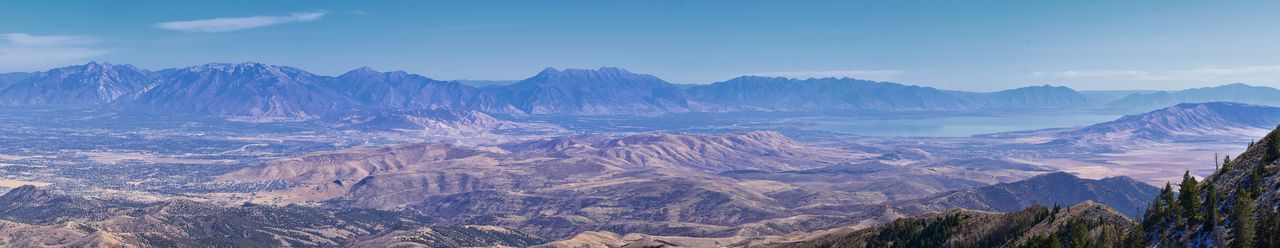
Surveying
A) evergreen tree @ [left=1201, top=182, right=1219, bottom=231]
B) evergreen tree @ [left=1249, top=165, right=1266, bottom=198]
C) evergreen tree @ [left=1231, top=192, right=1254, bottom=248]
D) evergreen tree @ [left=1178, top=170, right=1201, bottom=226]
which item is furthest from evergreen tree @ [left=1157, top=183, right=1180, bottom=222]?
evergreen tree @ [left=1231, top=192, right=1254, bottom=248]

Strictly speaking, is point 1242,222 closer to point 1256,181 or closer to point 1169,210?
point 1256,181

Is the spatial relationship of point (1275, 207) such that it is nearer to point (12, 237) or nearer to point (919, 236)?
point (919, 236)

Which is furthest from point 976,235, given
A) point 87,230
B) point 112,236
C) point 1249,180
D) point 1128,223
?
point 87,230

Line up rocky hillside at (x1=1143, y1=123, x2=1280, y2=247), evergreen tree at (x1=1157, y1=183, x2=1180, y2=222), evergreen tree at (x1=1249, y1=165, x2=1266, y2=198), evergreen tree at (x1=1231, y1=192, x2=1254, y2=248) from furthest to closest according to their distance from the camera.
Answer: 1. evergreen tree at (x1=1157, y1=183, x2=1180, y2=222)
2. evergreen tree at (x1=1249, y1=165, x2=1266, y2=198)
3. rocky hillside at (x1=1143, y1=123, x2=1280, y2=247)
4. evergreen tree at (x1=1231, y1=192, x2=1254, y2=248)

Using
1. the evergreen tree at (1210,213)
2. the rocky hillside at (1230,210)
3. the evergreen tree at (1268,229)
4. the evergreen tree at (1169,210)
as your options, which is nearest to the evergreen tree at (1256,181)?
the rocky hillside at (1230,210)

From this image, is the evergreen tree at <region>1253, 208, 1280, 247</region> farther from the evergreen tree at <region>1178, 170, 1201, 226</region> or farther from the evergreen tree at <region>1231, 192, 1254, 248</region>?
the evergreen tree at <region>1178, 170, 1201, 226</region>

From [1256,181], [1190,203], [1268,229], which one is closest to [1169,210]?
[1190,203]

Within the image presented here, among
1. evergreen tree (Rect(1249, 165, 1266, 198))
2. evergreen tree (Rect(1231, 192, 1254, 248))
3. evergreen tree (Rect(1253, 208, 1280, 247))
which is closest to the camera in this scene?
evergreen tree (Rect(1253, 208, 1280, 247))

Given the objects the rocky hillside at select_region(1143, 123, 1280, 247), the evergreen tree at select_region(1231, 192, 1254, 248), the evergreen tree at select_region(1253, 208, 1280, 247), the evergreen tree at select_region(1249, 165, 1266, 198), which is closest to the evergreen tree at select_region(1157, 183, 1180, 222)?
the rocky hillside at select_region(1143, 123, 1280, 247)

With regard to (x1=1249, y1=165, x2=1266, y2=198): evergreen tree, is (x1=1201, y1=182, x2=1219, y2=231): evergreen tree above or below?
below

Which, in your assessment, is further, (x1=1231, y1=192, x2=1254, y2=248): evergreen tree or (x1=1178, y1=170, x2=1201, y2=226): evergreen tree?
(x1=1178, y1=170, x2=1201, y2=226): evergreen tree
